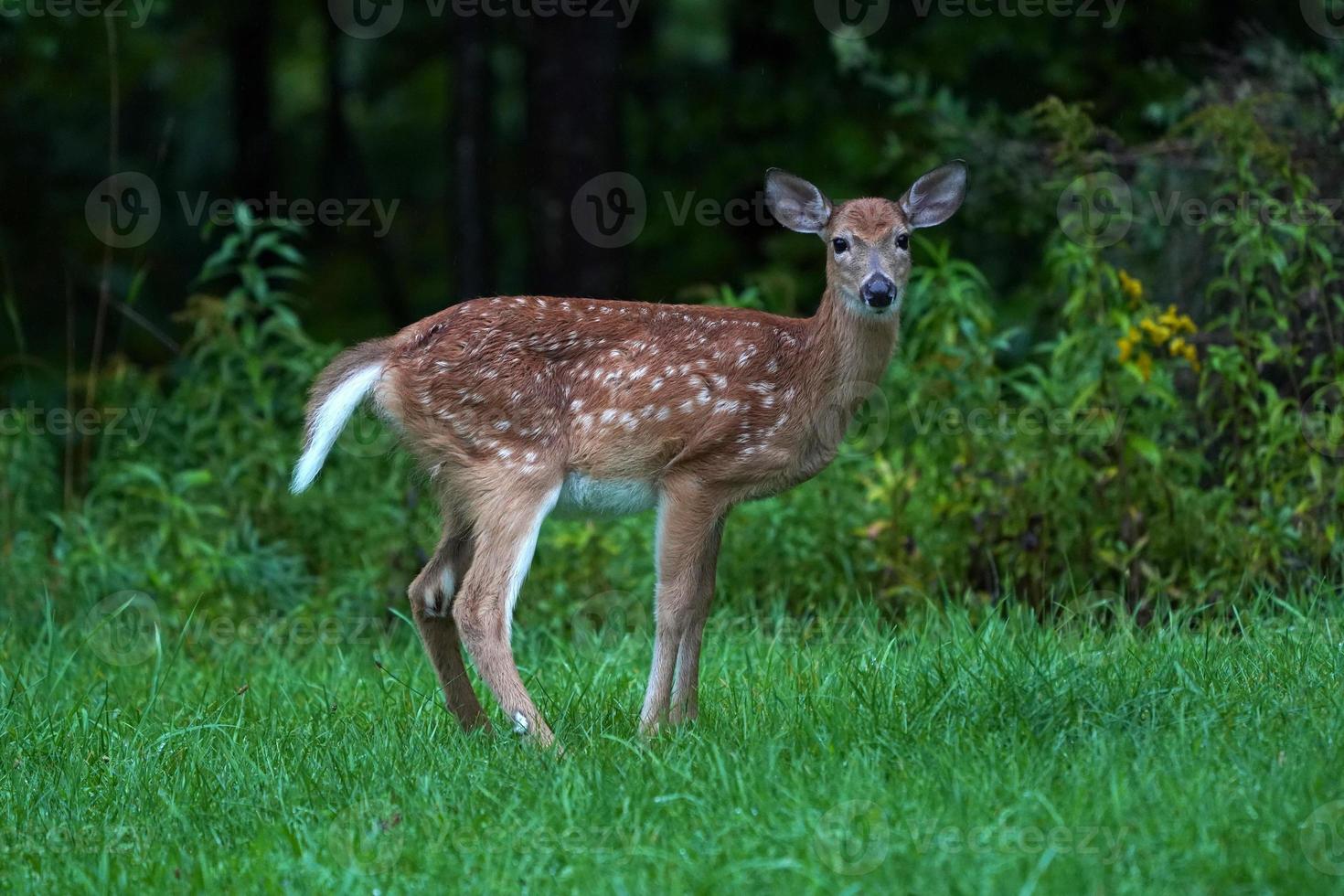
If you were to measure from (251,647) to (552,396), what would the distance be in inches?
87.0

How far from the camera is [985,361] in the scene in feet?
21.4

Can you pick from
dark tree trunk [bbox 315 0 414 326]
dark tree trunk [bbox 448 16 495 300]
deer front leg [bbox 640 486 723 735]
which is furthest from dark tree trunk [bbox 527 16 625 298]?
deer front leg [bbox 640 486 723 735]

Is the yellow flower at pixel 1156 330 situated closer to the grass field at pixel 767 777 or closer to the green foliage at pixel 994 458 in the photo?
the green foliage at pixel 994 458

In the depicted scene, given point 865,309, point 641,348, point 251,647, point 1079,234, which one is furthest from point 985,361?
point 251,647

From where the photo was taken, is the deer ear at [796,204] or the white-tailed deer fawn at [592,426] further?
the deer ear at [796,204]

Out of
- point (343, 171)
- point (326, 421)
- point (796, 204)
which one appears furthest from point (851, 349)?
point (343, 171)

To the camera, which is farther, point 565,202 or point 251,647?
point 565,202

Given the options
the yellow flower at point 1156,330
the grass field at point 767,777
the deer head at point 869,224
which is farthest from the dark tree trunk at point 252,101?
the yellow flower at point 1156,330

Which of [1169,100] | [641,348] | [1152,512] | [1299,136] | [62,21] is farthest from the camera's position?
[62,21]

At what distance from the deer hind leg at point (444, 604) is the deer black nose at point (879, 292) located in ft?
4.55

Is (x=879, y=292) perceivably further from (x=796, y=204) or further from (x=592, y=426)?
(x=592, y=426)

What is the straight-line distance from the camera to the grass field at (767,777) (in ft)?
10.6

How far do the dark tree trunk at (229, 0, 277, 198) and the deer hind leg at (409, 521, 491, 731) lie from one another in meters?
7.49

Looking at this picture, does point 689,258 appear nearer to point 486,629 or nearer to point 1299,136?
point 1299,136
